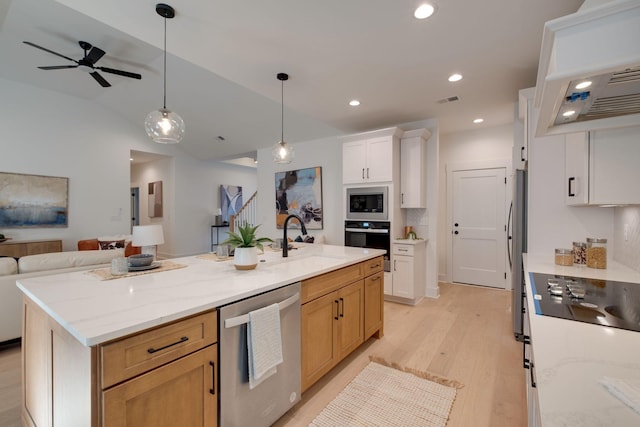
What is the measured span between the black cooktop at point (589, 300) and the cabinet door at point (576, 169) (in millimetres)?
504

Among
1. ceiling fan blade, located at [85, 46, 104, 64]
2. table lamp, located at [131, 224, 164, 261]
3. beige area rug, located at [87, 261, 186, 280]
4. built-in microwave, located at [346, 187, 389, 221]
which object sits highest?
ceiling fan blade, located at [85, 46, 104, 64]

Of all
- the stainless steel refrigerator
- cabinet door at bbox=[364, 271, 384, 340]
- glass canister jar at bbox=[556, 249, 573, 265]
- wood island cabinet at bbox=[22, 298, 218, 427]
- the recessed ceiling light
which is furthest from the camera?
the stainless steel refrigerator

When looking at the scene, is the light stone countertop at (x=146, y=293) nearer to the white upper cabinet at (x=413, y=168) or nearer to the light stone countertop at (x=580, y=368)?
the light stone countertop at (x=580, y=368)

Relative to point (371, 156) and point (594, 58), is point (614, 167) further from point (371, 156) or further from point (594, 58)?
point (371, 156)

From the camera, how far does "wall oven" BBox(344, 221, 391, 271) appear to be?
404cm

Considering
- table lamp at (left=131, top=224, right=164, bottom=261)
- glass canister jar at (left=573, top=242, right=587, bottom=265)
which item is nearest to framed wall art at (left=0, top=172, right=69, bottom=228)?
table lamp at (left=131, top=224, right=164, bottom=261)

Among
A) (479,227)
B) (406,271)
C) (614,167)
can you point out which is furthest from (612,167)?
(479,227)

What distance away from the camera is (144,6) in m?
2.16

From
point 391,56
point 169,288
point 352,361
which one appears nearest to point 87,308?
point 169,288

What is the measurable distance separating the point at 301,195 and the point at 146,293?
4.45 metres

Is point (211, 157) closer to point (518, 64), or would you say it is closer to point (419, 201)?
point (419, 201)

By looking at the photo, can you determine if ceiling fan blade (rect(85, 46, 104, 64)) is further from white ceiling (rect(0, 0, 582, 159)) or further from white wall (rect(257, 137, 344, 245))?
white wall (rect(257, 137, 344, 245))

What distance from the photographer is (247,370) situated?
1455 millimetres

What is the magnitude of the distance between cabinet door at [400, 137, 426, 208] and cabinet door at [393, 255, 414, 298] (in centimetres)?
81
